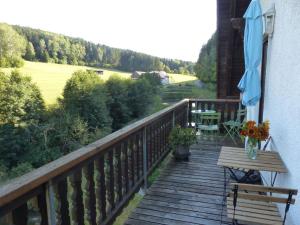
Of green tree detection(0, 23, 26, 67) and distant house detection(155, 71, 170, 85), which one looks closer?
Answer: green tree detection(0, 23, 26, 67)

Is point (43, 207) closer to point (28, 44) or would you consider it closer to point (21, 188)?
point (21, 188)

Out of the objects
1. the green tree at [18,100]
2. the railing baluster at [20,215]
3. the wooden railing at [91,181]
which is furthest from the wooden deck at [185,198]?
the green tree at [18,100]

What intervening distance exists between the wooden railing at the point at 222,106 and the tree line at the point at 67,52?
30.2 m

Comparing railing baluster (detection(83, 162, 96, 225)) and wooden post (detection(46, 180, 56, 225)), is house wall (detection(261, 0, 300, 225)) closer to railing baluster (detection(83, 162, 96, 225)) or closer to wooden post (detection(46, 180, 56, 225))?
railing baluster (detection(83, 162, 96, 225))

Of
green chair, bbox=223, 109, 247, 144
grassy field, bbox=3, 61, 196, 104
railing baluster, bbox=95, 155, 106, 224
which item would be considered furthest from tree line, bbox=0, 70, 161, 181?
railing baluster, bbox=95, 155, 106, 224

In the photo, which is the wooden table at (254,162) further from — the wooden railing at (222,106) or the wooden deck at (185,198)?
the wooden railing at (222,106)

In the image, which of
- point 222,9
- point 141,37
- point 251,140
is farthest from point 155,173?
point 141,37

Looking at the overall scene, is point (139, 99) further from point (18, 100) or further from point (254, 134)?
point (254, 134)

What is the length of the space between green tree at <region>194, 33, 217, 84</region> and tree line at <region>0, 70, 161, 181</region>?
10.2 metres

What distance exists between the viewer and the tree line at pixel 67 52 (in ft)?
115

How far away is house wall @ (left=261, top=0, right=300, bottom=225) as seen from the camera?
2311mm

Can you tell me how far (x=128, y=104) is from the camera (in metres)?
31.7

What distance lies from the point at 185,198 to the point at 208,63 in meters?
24.5

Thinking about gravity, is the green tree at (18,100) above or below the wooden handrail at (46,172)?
below
